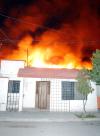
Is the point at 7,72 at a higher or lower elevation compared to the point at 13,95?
higher

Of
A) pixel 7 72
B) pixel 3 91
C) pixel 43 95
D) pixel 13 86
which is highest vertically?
pixel 7 72

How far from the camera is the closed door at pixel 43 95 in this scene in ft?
57.5

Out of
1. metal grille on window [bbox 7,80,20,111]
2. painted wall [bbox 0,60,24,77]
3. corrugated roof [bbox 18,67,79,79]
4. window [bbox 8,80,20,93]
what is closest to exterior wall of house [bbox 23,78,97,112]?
corrugated roof [bbox 18,67,79,79]

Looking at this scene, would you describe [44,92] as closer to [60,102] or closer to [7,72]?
[60,102]

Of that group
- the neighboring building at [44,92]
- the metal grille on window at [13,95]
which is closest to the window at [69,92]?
the neighboring building at [44,92]

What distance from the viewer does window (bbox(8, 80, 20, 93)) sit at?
17.1 metres

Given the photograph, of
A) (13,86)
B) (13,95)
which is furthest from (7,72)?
Result: (13,95)

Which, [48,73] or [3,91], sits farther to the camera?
[48,73]

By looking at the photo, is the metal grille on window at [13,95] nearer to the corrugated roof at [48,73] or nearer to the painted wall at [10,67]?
the corrugated roof at [48,73]

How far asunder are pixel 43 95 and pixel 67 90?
6.90 feet

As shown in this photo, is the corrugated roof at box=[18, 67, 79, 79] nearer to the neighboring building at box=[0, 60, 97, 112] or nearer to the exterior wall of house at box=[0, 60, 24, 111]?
the neighboring building at box=[0, 60, 97, 112]

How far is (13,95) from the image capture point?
17.0 meters

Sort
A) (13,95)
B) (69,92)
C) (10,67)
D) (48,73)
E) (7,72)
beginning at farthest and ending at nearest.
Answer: (10,67)
(7,72)
(48,73)
(69,92)
(13,95)

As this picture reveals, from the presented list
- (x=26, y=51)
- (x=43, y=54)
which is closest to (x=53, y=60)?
(x=43, y=54)
